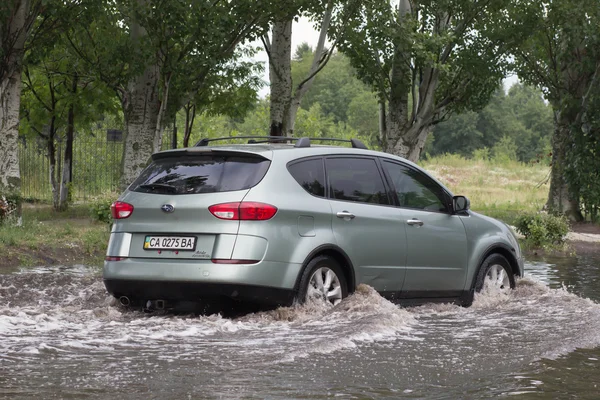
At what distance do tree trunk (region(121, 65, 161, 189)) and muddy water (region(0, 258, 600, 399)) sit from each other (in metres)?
11.4

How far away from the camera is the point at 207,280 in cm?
830

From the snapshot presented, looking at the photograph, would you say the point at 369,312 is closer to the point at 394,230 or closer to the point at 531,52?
the point at 394,230

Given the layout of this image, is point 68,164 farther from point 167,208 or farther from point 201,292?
point 201,292

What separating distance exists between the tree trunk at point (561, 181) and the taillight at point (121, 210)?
22344 millimetres

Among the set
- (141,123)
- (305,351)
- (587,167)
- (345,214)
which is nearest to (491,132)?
(587,167)

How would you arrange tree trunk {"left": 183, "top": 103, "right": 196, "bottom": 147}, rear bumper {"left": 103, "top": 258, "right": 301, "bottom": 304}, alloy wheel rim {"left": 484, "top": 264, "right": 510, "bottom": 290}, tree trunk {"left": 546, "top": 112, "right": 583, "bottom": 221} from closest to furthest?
1. rear bumper {"left": 103, "top": 258, "right": 301, "bottom": 304}
2. alloy wheel rim {"left": 484, "top": 264, "right": 510, "bottom": 290}
3. tree trunk {"left": 546, "top": 112, "right": 583, "bottom": 221}
4. tree trunk {"left": 183, "top": 103, "right": 196, "bottom": 147}

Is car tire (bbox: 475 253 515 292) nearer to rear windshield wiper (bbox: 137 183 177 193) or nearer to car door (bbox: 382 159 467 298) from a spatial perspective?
car door (bbox: 382 159 467 298)

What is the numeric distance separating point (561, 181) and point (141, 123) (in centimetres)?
1374

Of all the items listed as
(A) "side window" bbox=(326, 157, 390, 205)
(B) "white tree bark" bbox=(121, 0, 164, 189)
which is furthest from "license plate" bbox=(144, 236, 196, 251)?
(B) "white tree bark" bbox=(121, 0, 164, 189)

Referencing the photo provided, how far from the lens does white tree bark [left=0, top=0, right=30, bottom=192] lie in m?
19.3

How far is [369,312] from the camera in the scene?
8.91 m

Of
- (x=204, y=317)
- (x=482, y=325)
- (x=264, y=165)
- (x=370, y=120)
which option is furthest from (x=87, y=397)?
(x=370, y=120)

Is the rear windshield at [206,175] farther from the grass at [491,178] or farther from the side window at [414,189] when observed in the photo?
the grass at [491,178]

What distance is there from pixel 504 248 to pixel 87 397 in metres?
6.00
